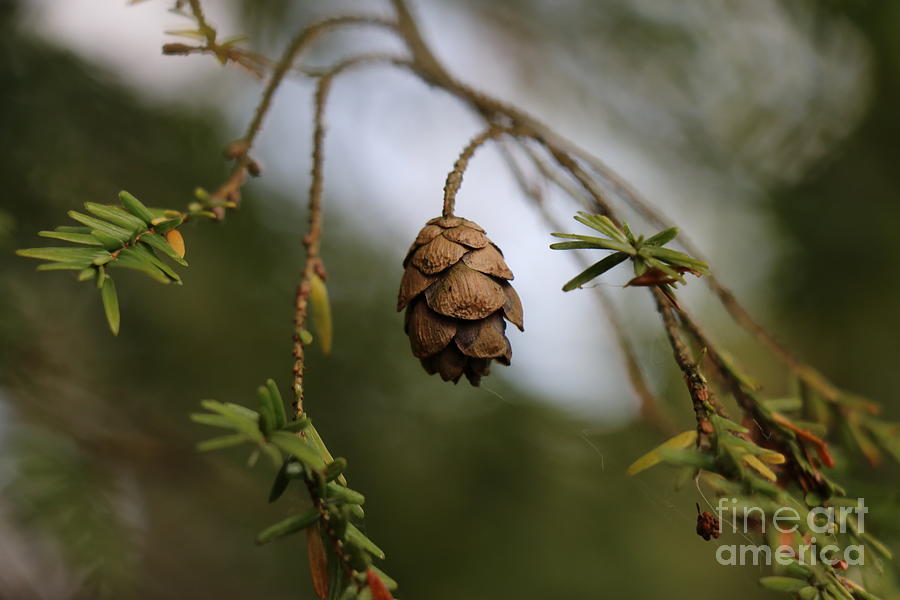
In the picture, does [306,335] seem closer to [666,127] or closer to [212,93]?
[212,93]

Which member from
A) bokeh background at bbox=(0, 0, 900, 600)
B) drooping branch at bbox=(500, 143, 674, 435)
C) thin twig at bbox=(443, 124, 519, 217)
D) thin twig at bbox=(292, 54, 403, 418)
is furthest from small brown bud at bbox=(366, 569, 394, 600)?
bokeh background at bbox=(0, 0, 900, 600)

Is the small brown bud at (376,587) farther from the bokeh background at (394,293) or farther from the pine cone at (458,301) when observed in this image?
the bokeh background at (394,293)

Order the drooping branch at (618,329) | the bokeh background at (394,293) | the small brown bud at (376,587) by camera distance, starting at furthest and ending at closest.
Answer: the bokeh background at (394,293) → the drooping branch at (618,329) → the small brown bud at (376,587)

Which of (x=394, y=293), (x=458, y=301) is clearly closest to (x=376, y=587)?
(x=458, y=301)

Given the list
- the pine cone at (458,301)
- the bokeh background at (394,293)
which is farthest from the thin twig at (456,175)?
the bokeh background at (394,293)
